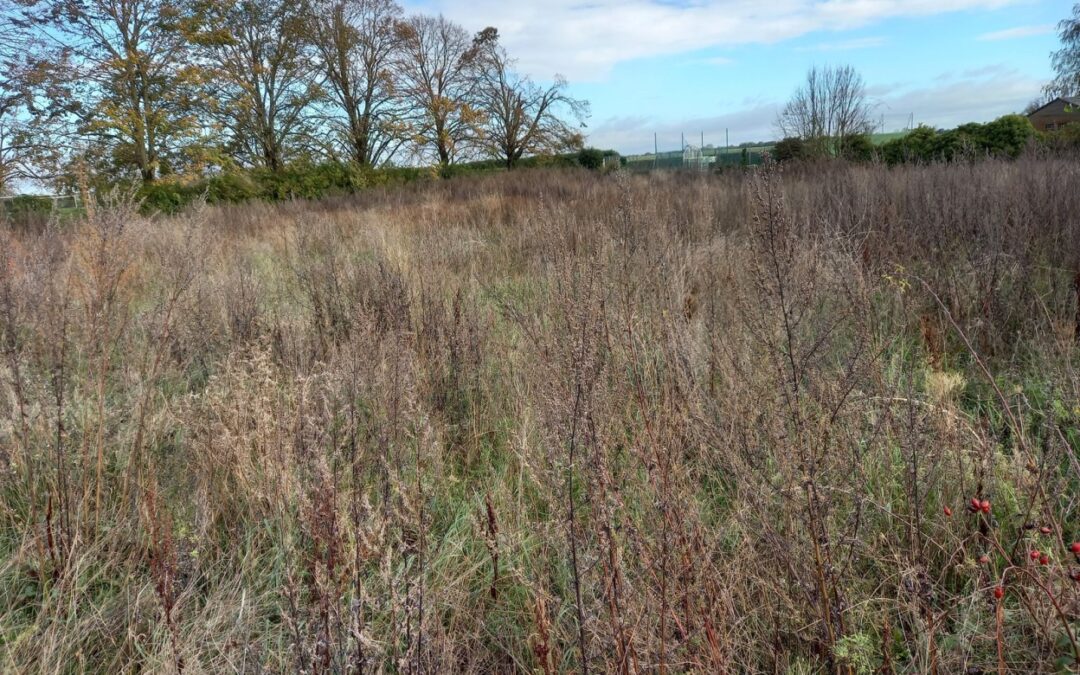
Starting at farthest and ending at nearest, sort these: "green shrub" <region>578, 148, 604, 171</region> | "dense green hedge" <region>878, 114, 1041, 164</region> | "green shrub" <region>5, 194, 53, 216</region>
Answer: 1. "green shrub" <region>578, 148, 604, 171</region>
2. "green shrub" <region>5, 194, 53, 216</region>
3. "dense green hedge" <region>878, 114, 1041, 164</region>

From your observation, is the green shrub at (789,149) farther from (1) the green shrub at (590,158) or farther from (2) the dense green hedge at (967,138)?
(1) the green shrub at (590,158)

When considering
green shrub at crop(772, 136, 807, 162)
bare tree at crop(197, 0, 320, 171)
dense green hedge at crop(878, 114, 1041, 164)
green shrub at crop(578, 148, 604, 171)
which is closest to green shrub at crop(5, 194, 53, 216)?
bare tree at crop(197, 0, 320, 171)

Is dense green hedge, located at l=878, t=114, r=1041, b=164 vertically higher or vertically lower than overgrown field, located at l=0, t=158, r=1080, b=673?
higher

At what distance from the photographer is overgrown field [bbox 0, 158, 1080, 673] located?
1.67 m

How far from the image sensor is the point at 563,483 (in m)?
1.66

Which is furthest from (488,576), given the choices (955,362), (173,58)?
(173,58)

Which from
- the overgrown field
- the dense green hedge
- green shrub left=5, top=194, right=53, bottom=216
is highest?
green shrub left=5, top=194, right=53, bottom=216

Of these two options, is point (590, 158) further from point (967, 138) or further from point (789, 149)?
point (967, 138)

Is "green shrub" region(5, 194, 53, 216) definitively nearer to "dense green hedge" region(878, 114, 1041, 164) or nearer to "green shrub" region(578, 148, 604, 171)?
"dense green hedge" region(878, 114, 1041, 164)

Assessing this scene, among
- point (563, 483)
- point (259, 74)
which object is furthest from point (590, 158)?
point (563, 483)

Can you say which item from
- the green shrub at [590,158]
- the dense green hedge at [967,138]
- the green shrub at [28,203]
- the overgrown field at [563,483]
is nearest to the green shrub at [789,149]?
the dense green hedge at [967,138]

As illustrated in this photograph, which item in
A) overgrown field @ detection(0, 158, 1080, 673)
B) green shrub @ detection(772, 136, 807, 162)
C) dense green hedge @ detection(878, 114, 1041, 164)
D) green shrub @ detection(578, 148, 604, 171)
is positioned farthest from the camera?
green shrub @ detection(578, 148, 604, 171)

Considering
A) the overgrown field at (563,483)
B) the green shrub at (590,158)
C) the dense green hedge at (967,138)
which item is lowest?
the overgrown field at (563,483)

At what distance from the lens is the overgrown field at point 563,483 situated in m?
1.67
